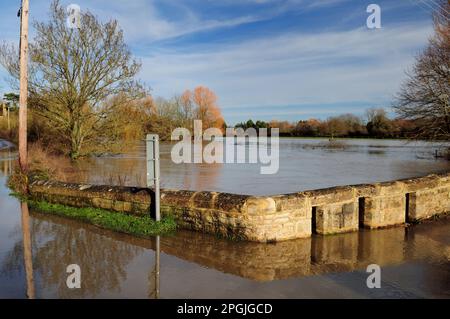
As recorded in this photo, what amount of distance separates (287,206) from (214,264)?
6.72ft

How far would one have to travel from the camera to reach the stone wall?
719 cm

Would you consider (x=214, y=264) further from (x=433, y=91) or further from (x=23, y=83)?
(x=433, y=91)

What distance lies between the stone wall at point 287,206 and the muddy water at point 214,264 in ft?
0.84

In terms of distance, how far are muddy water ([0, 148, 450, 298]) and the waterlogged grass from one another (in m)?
0.27

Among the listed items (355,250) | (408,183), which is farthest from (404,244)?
(408,183)

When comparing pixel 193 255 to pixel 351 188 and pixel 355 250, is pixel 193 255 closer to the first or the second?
pixel 355 250

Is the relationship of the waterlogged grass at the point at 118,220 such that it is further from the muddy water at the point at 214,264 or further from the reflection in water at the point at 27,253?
the reflection in water at the point at 27,253

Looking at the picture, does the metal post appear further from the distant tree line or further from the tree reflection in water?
the distant tree line

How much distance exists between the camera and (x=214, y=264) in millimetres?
5996

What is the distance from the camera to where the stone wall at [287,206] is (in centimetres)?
719

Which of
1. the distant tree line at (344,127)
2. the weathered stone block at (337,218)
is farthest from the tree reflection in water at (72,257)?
the distant tree line at (344,127)

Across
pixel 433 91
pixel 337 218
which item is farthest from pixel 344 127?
pixel 337 218

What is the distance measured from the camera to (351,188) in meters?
8.21
